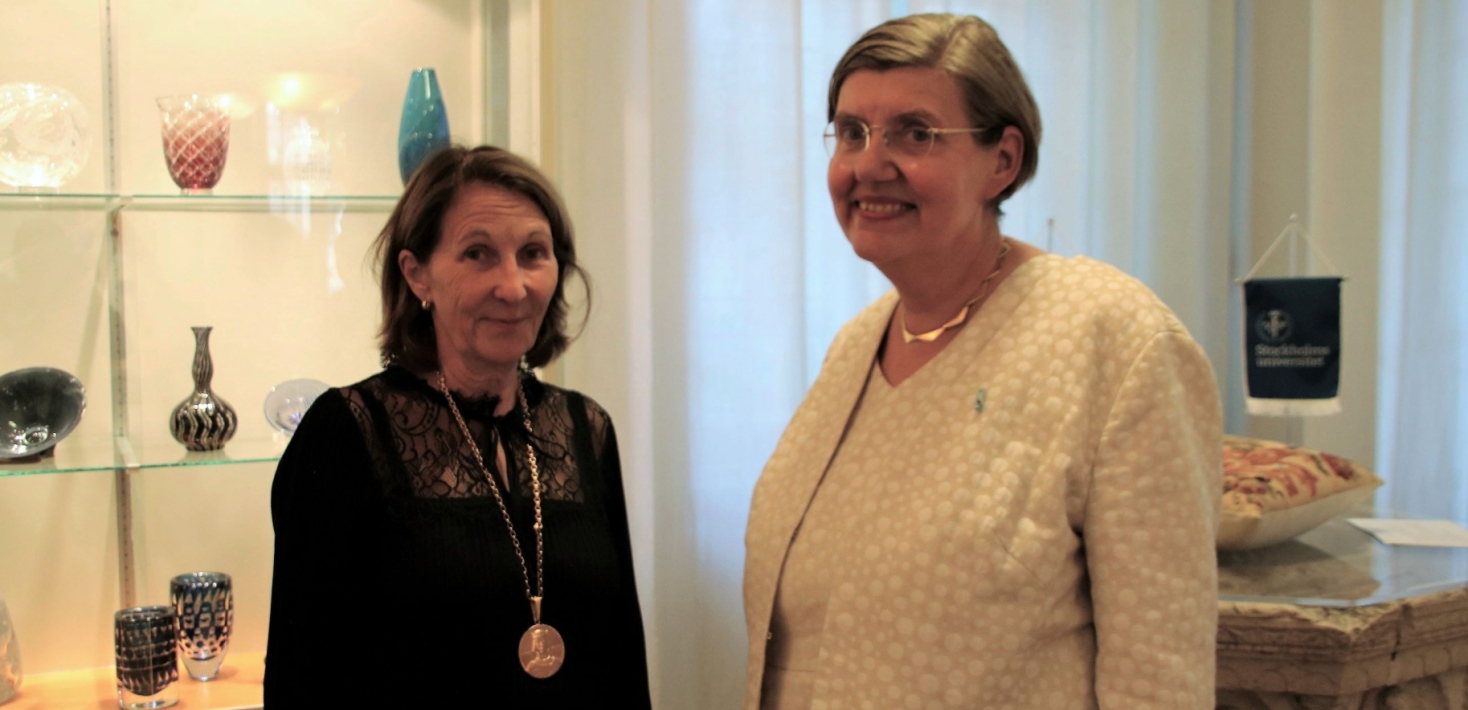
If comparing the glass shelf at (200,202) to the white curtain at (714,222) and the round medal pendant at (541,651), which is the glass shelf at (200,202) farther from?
the round medal pendant at (541,651)

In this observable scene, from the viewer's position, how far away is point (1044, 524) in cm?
138

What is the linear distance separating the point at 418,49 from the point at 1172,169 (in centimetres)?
203

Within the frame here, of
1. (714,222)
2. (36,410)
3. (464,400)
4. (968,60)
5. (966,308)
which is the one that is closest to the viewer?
(968,60)

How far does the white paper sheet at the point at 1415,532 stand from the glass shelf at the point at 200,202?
2.13 m

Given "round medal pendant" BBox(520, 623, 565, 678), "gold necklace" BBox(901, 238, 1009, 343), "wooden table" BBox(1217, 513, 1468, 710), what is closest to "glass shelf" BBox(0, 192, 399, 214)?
"round medal pendant" BBox(520, 623, 565, 678)

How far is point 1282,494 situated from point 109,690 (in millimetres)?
2237

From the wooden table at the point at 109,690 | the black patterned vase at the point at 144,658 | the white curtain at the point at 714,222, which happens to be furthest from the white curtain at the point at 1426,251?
the black patterned vase at the point at 144,658

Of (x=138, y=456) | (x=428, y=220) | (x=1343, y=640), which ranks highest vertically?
(x=428, y=220)

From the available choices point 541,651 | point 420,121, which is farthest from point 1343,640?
point 420,121

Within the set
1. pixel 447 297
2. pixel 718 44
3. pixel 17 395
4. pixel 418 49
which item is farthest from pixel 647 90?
pixel 17 395

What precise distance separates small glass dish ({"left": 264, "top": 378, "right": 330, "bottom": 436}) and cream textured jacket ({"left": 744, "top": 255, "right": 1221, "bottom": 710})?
1.42 meters

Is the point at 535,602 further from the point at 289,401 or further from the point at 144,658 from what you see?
the point at 289,401

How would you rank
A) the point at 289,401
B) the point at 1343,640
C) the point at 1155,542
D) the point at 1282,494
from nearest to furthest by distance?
1. the point at 1155,542
2. the point at 1343,640
3. the point at 1282,494
4. the point at 289,401

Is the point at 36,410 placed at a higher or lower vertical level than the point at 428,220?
lower
